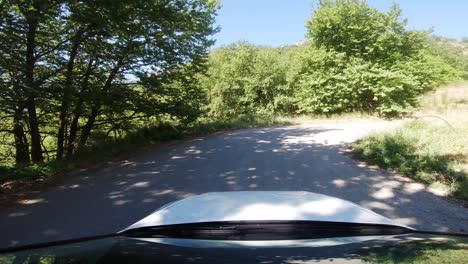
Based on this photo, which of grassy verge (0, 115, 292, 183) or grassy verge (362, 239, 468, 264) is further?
grassy verge (0, 115, 292, 183)

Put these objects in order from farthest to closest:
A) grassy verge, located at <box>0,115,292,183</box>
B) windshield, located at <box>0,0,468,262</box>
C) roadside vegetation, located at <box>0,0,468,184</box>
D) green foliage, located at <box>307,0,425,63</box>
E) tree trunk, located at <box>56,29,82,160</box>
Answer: green foliage, located at <box>307,0,425,63</box>, tree trunk, located at <box>56,29,82,160</box>, roadside vegetation, located at <box>0,0,468,184</box>, grassy verge, located at <box>0,115,292,183</box>, windshield, located at <box>0,0,468,262</box>

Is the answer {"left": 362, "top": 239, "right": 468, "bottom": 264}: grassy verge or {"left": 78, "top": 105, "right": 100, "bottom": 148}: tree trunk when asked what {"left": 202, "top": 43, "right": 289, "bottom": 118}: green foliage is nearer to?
{"left": 78, "top": 105, "right": 100, "bottom": 148}: tree trunk

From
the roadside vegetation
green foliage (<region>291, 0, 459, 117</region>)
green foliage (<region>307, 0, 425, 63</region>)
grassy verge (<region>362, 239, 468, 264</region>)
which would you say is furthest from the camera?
green foliage (<region>307, 0, 425, 63</region>)

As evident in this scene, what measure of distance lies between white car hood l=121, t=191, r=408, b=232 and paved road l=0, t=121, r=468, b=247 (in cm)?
286

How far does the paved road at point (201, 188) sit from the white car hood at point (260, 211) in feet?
9.38

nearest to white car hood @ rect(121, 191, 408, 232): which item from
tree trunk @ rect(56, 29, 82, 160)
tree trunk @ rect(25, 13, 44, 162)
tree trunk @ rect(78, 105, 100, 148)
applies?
tree trunk @ rect(25, 13, 44, 162)

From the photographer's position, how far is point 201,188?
7.80 m

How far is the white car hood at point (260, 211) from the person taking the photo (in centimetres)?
263

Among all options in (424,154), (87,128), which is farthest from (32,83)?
(424,154)

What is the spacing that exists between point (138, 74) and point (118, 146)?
2.76 meters

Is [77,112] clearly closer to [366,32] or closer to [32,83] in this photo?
[32,83]

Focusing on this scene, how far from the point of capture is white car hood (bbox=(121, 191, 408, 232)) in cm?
263

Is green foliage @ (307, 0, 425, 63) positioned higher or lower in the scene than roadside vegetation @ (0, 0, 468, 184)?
higher

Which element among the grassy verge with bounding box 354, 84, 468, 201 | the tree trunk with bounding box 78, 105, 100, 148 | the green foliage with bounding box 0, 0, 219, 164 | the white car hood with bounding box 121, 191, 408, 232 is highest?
the green foliage with bounding box 0, 0, 219, 164
